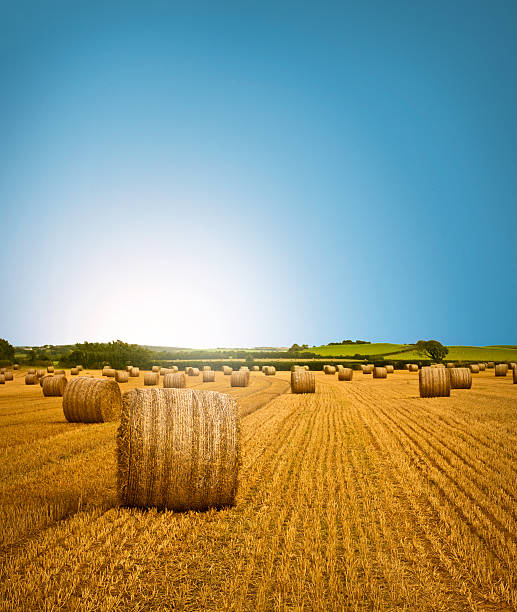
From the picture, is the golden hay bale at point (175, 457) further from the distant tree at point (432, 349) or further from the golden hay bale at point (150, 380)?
the distant tree at point (432, 349)

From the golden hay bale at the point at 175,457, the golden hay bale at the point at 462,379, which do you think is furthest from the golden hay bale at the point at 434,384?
the golden hay bale at the point at 175,457

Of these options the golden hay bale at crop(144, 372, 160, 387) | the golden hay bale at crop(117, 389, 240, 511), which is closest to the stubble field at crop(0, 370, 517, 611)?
the golden hay bale at crop(117, 389, 240, 511)

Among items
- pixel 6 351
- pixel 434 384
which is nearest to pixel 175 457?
pixel 434 384

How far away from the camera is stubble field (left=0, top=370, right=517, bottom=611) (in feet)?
12.7

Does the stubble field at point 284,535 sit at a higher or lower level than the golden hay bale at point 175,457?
lower

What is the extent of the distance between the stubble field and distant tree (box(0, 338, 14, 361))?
66.2 m

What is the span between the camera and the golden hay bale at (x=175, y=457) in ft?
19.1

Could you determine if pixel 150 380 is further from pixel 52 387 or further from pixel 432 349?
pixel 432 349

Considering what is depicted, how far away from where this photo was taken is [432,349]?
2918 inches

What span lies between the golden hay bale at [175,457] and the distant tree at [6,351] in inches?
2785

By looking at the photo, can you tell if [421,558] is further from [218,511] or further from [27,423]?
[27,423]

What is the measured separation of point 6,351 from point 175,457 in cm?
7214

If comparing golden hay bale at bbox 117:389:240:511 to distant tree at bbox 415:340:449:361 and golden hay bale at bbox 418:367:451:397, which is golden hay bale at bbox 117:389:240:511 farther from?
distant tree at bbox 415:340:449:361

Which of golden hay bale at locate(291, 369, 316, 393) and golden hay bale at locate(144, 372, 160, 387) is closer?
golden hay bale at locate(291, 369, 316, 393)
